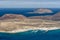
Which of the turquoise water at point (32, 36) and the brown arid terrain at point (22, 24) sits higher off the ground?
the brown arid terrain at point (22, 24)

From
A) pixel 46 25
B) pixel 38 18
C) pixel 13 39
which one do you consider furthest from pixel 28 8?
pixel 13 39

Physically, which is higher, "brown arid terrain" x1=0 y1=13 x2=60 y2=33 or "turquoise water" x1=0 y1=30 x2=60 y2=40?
"brown arid terrain" x1=0 y1=13 x2=60 y2=33

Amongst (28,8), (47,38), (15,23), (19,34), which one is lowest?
(47,38)

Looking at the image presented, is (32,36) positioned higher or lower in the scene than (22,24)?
lower

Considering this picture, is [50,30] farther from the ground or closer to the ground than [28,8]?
closer to the ground

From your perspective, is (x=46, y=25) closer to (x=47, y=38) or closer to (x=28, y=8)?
Result: (x=47, y=38)

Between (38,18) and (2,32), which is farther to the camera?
(38,18)

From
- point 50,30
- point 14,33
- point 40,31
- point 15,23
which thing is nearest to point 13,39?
point 14,33
